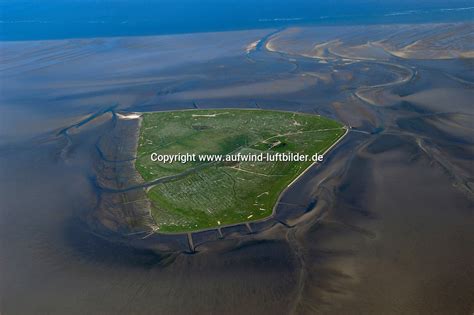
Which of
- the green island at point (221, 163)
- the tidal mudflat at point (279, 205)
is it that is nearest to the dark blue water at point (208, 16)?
the tidal mudflat at point (279, 205)

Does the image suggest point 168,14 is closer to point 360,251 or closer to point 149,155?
point 149,155

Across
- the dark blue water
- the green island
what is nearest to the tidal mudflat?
the green island

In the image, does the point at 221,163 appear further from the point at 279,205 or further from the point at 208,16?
the point at 208,16

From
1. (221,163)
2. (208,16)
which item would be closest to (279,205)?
(221,163)

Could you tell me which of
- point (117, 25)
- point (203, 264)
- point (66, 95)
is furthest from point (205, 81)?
point (117, 25)

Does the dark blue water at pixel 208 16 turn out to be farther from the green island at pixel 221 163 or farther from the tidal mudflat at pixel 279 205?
the green island at pixel 221 163
